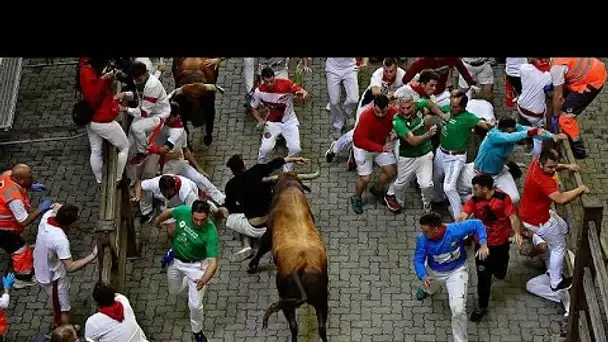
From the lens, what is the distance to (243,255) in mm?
12211

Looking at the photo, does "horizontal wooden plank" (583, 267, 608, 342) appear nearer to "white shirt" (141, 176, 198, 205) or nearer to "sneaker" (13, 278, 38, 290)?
"white shirt" (141, 176, 198, 205)

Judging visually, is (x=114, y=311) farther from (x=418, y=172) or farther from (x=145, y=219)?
(x=418, y=172)

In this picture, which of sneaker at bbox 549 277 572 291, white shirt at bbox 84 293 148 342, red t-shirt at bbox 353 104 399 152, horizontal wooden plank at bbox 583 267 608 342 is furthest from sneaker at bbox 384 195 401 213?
white shirt at bbox 84 293 148 342

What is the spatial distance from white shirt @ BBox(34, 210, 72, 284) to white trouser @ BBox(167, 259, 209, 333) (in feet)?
3.32

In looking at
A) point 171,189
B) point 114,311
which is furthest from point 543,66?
point 114,311

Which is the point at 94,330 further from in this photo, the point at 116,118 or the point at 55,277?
the point at 116,118

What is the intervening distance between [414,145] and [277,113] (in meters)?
1.73

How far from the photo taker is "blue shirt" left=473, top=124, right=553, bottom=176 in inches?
444

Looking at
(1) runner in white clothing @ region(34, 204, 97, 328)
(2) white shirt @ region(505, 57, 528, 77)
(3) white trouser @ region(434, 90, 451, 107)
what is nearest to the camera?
(1) runner in white clothing @ region(34, 204, 97, 328)

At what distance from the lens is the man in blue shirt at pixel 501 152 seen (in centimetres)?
1126
